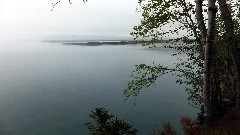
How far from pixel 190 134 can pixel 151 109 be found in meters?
48.4

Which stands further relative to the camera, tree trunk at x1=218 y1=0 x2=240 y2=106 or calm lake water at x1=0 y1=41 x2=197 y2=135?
calm lake water at x1=0 y1=41 x2=197 y2=135

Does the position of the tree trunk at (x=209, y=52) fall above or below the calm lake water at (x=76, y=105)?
above

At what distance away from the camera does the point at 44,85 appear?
9850 centimetres

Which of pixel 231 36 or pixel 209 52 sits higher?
pixel 231 36

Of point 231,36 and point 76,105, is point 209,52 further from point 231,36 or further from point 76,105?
point 76,105

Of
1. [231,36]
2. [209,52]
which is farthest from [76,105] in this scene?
[209,52]

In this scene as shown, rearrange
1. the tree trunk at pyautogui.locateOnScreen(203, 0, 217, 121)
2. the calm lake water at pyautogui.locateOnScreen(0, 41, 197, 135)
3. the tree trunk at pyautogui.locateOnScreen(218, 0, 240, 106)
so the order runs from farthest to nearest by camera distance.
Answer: the calm lake water at pyautogui.locateOnScreen(0, 41, 197, 135), the tree trunk at pyautogui.locateOnScreen(218, 0, 240, 106), the tree trunk at pyautogui.locateOnScreen(203, 0, 217, 121)

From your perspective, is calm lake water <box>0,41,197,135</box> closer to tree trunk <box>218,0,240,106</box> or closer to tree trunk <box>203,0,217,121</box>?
tree trunk <box>218,0,240,106</box>

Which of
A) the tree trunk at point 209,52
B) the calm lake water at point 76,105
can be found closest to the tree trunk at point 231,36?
the tree trunk at point 209,52

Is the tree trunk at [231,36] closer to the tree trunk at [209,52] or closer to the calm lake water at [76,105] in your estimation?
the tree trunk at [209,52]

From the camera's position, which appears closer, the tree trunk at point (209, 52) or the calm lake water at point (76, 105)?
the tree trunk at point (209, 52)

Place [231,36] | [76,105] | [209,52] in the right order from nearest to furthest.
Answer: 1. [209,52]
2. [231,36]
3. [76,105]

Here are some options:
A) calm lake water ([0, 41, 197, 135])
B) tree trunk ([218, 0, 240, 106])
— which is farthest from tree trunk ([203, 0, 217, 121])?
calm lake water ([0, 41, 197, 135])

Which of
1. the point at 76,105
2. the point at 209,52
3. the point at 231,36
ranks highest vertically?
the point at 231,36
